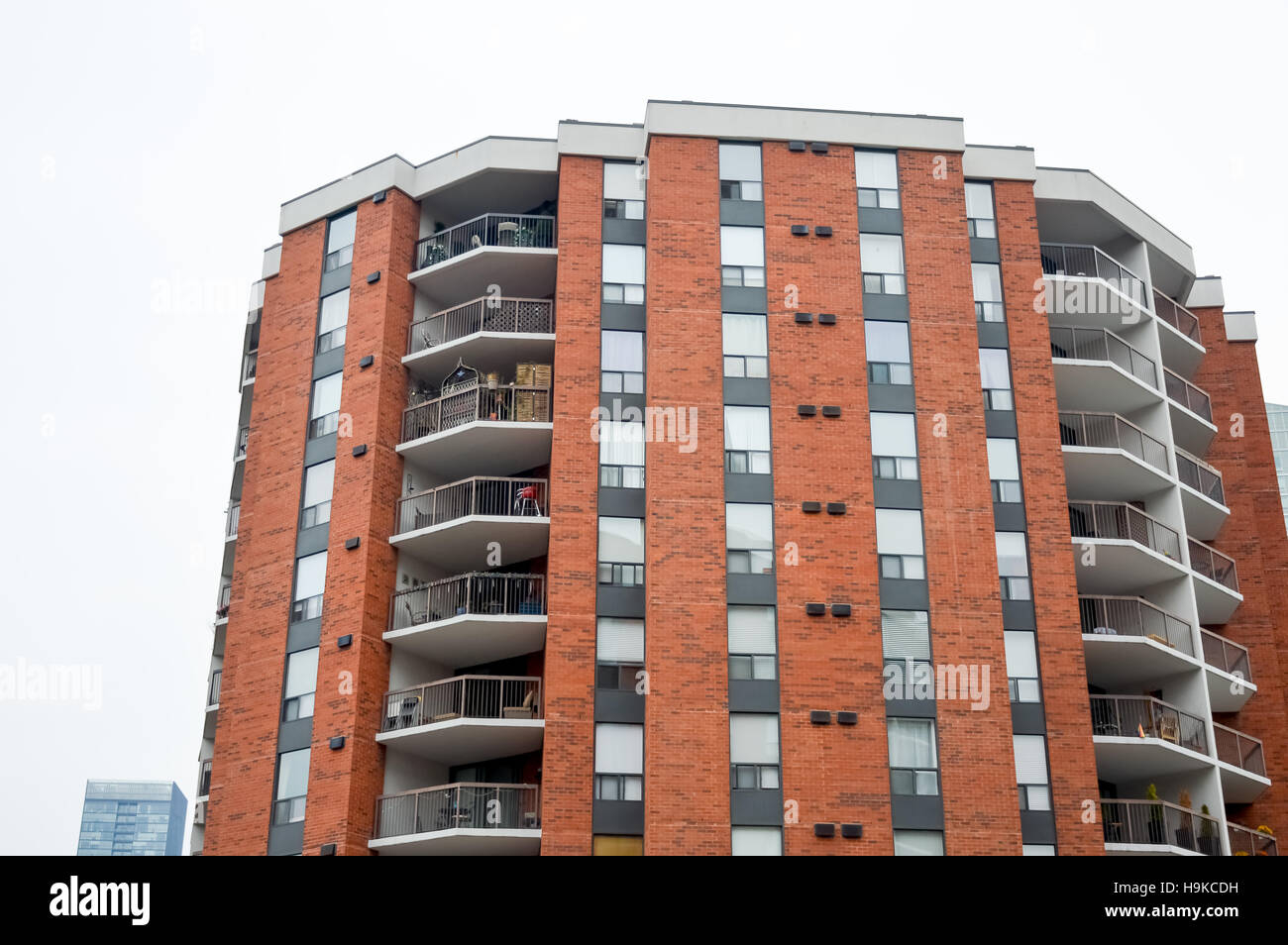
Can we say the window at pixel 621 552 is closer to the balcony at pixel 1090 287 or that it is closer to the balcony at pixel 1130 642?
the balcony at pixel 1130 642

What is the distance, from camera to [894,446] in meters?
35.6

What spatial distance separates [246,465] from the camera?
39.8m

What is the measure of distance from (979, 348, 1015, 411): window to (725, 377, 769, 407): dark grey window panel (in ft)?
19.3

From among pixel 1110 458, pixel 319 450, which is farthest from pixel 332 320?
pixel 1110 458

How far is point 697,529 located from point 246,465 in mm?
13738

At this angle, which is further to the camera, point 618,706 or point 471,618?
point 471,618

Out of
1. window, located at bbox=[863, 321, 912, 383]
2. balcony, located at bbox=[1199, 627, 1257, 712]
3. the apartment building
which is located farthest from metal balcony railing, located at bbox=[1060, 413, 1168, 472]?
window, located at bbox=[863, 321, 912, 383]

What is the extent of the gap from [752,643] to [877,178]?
13.7 metres

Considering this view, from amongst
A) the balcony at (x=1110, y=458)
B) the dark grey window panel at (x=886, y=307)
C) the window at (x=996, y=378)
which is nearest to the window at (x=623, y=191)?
the dark grey window panel at (x=886, y=307)

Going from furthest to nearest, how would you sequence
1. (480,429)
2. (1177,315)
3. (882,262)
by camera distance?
(1177,315) → (882,262) → (480,429)

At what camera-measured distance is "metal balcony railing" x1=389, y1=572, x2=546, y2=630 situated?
35.6 m

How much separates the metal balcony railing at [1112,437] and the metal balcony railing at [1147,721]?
7010 millimetres

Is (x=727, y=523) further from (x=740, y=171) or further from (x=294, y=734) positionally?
(x=294, y=734)

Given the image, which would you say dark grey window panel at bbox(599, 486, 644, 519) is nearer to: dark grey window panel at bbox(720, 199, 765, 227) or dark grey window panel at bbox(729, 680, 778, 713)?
dark grey window panel at bbox(729, 680, 778, 713)
